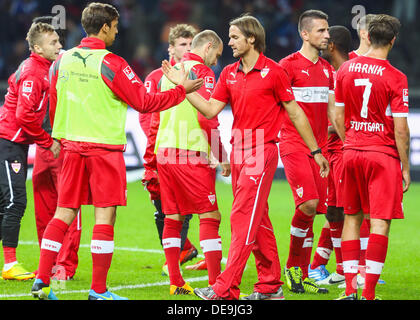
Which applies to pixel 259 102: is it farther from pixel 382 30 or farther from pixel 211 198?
pixel 382 30

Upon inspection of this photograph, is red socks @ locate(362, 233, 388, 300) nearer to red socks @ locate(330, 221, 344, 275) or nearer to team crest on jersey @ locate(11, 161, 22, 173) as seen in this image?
red socks @ locate(330, 221, 344, 275)

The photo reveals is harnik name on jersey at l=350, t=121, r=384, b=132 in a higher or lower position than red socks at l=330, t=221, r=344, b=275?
higher

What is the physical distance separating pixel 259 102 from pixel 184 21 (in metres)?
14.3

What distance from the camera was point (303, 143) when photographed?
23.0 ft

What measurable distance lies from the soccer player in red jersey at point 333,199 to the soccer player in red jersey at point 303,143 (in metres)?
0.45

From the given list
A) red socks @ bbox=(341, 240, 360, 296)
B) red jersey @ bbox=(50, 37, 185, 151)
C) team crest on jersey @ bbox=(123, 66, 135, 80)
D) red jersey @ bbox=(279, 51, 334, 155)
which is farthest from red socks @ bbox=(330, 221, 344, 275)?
team crest on jersey @ bbox=(123, 66, 135, 80)

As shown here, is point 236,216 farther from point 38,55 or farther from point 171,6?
point 171,6

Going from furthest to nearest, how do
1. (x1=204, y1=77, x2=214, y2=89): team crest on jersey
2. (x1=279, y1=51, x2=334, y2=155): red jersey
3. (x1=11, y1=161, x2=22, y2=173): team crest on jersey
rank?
(x1=11, y1=161, x2=22, y2=173): team crest on jersey → (x1=279, y1=51, x2=334, y2=155): red jersey → (x1=204, y1=77, x2=214, y2=89): team crest on jersey

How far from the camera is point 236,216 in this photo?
6094mm

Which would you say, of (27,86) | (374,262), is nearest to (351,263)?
(374,262)

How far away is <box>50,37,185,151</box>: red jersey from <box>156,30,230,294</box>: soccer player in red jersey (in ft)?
1.67

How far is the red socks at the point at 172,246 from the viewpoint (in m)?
6.67

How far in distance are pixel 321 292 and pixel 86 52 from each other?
3126 millimetres

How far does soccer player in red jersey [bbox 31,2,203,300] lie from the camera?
5.96 m
